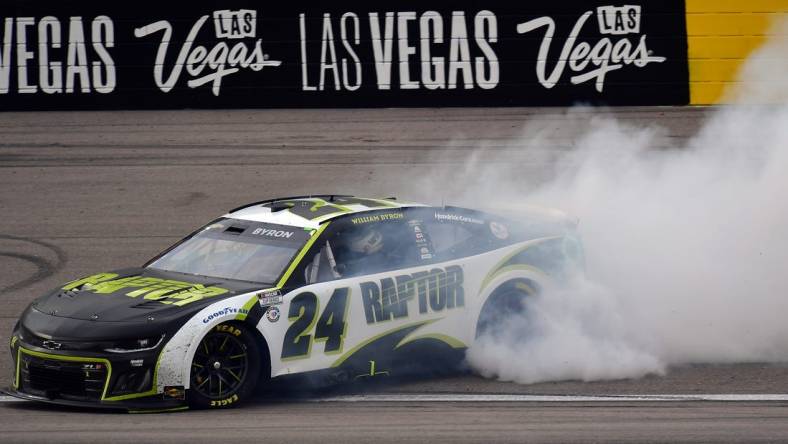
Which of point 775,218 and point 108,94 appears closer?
point 775,218

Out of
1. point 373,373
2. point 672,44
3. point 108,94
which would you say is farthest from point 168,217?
point 672,44

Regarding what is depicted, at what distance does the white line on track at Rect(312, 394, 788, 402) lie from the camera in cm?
850

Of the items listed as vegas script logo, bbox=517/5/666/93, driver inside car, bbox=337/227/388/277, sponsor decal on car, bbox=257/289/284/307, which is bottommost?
sponsor decal on car, bbox=257/289/284/307

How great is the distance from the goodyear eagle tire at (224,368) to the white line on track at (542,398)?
59 centimetres

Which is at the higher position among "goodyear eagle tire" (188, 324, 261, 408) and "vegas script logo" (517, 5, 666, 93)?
"vegas script logo" (517, 5, 666, 93)

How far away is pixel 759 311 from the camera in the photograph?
10273 millimetres

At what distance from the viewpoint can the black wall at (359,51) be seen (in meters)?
17.2

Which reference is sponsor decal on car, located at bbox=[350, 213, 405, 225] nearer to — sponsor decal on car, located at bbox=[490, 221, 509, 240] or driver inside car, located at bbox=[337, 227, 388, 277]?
driver inside car, located at bbox=[337, 227, 388, 277]

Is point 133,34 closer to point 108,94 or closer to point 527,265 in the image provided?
point 108,94

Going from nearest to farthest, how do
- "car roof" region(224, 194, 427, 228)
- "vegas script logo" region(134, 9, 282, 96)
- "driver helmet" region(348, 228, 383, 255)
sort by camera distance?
"driver helmet" region(348, 228, 383, 255), "car roof" region(224, 194, 427, 228), "vegas script logo" region(134, 9, 282, 96)

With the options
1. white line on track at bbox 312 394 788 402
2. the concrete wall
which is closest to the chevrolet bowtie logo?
white line on track at bbox 312 394 788 402

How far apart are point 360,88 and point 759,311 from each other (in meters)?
8.29

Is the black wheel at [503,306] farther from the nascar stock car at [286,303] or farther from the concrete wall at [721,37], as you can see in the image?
the concrete wall at [721,37]

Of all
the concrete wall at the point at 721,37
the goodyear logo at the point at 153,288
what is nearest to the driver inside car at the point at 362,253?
the goodyear logo at the point at 153,288
